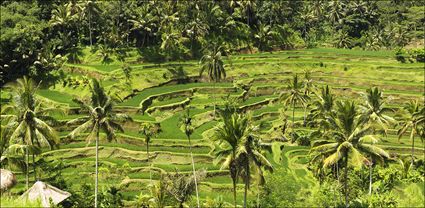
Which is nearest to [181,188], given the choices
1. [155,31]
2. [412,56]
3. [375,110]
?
[375,110]

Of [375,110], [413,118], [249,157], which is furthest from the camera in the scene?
[413,118]

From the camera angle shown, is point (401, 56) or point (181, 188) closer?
point (181, 188)

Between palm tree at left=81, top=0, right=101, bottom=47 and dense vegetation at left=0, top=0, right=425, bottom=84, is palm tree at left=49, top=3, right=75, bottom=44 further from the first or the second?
palm tree at left=81, top=0, right=101, bottom=47

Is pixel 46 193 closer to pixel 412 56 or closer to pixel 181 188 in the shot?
pixel 181 188

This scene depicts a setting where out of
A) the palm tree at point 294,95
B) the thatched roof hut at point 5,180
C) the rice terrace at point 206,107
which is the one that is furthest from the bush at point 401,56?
the thatched roof hut at point 5,180

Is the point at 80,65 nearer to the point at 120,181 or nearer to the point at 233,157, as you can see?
the point at 120,181

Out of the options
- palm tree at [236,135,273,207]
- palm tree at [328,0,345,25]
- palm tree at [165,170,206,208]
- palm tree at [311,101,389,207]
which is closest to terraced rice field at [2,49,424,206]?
palm tree at [165,170,206,208]
